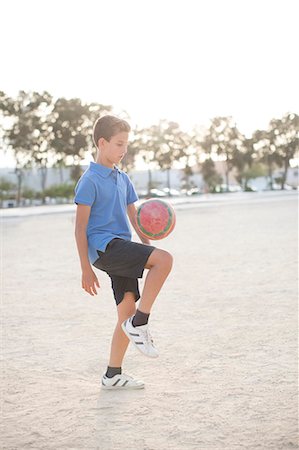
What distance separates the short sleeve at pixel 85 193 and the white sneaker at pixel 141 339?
0.85m

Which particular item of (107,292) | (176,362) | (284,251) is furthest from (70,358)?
(284,251)

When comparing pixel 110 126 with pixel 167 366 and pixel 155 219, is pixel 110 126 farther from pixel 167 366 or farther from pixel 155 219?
pixel 167 366

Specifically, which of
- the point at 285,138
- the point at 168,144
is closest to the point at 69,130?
the point at 168,144

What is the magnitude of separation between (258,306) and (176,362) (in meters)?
2.68

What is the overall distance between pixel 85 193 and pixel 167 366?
1757 millimetres

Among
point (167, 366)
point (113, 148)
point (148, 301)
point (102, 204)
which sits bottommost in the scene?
point (167, 366)

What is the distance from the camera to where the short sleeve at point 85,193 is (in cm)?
465

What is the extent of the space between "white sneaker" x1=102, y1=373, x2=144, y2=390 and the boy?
38 cm


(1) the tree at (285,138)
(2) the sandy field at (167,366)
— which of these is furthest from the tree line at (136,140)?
(2) the sandy field at (167,366)

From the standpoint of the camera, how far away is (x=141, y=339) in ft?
15.3

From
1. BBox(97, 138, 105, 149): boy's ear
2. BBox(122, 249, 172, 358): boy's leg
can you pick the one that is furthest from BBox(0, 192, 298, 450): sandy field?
BBox(97, 138, 105, 149): boy's ear

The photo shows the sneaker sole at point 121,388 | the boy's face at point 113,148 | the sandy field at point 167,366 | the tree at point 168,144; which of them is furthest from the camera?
the tree at point 168,144

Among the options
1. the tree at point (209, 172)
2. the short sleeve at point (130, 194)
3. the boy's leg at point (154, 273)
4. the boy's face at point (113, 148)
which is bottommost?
the tree at point (209, 172)

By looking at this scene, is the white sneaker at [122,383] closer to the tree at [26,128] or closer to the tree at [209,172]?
the tree at [26,128]
